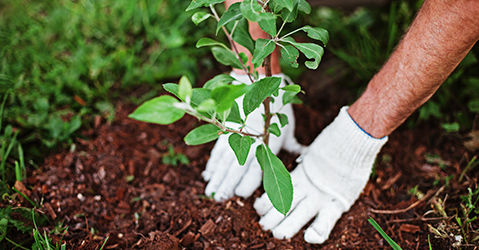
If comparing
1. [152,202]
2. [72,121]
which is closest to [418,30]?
[152,202]

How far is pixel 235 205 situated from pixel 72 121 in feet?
3.05

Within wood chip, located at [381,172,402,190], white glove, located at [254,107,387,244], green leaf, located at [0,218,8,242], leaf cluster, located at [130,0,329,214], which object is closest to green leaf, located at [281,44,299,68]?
leaf cluster, located at [130,0,329,214]

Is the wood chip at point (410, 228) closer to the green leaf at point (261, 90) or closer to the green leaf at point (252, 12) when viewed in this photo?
the green leaf at point (261, 90)

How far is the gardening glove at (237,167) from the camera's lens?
1.44 metres

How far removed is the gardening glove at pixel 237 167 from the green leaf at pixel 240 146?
0.41 metres

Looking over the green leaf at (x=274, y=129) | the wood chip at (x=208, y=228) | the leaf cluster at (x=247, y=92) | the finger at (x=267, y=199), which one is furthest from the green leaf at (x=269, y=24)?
the wood chip at (x=208, y=228)

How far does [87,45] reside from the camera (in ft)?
7.02

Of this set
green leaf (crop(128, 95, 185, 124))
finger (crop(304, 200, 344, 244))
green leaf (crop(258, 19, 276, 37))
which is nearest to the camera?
green leaf (crop(128, 95, 185, 124))

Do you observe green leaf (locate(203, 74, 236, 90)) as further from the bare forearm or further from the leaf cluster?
the bare forearm

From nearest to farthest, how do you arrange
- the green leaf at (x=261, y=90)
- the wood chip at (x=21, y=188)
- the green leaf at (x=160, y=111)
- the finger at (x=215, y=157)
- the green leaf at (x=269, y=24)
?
1. the green leaf at (x=160, y=111)
2. the green leaf at (x=269, y=24)
3. the green leaf at (x=261, y=90)
4. the wood chip at (x=21, y=188)
5. the finger at (x=215, y=157)

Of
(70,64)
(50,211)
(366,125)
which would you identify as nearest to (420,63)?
(366,125)

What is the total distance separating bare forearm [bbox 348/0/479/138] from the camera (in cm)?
95

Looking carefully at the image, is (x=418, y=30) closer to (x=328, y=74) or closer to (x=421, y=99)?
(x=421, y=99)

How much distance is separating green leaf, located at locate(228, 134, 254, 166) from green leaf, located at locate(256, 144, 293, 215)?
0.10 meters
